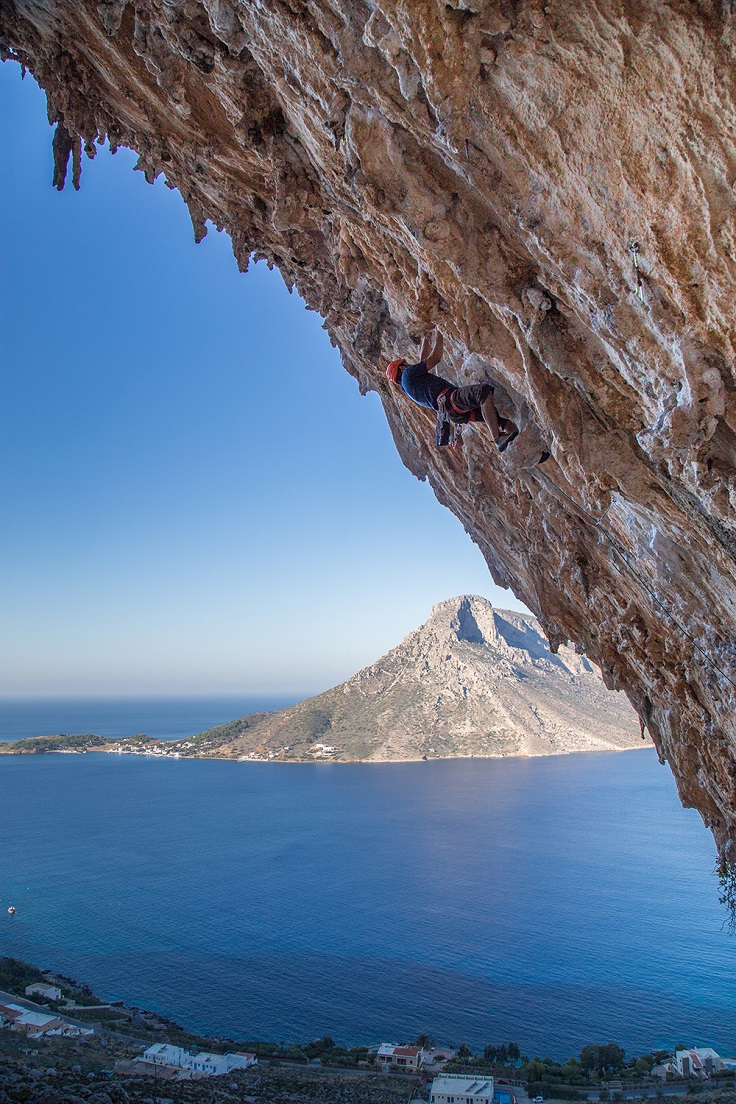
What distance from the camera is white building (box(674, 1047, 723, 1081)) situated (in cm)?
1505

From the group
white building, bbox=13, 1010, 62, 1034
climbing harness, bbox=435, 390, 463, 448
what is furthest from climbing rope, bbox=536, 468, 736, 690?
→ white building, bbox=13, 1010, 62, 1034

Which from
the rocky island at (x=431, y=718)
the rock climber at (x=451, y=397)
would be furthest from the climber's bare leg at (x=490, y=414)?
the rocky island at (x=431, y=718)

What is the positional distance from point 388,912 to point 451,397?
30634 millimetres

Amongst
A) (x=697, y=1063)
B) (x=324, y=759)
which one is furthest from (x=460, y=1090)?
(x=324, y=759)

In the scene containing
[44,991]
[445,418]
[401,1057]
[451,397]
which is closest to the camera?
[451,397]

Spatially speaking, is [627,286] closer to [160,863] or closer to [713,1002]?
[713,1002]

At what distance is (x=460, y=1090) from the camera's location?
13.9 meters

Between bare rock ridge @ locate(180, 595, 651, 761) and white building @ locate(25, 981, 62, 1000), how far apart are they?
54.0 meters

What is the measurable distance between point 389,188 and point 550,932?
31313mm

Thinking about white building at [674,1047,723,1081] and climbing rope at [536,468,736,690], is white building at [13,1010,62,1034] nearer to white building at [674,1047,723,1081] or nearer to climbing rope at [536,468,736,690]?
white building at [674,1047,723,1081]

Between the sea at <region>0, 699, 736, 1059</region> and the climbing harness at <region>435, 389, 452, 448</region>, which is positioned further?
the sea at <region>0, 699, 736, 1059</region>

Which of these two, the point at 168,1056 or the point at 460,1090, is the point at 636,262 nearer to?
the point at 460,1090

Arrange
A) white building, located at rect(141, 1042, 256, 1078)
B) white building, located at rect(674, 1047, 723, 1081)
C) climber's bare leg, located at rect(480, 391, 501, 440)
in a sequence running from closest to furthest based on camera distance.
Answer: climber's bare leg, located at rect(480, 391, 501, 440) → white building, located at rect(141, 1042, 256, 1078) → white building, located at rect(674, 1047, 723, 1081)

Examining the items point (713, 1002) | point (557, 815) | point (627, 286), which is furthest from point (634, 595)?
point (557, 815)
